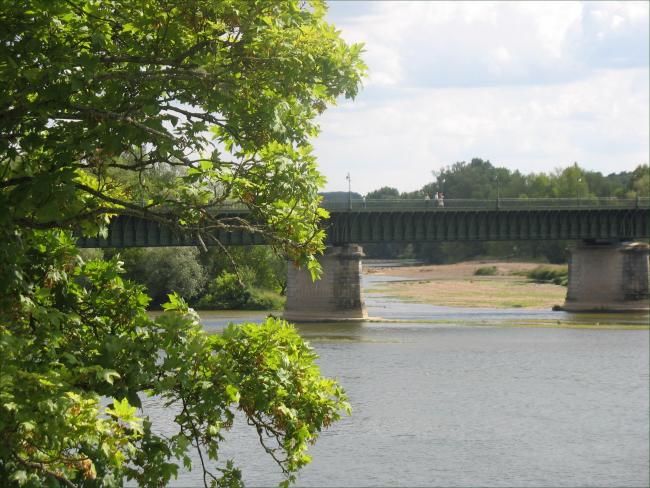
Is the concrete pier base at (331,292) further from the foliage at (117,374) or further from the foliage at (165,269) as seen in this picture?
the foliage at (117,374)

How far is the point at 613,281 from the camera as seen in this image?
9325 cm

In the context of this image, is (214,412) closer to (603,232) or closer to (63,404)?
(63,404)

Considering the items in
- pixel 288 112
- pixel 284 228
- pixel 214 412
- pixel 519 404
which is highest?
pixel 288 112

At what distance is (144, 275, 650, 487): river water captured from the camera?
103 feet

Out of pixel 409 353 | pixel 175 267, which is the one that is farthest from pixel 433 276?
pixel 409 353

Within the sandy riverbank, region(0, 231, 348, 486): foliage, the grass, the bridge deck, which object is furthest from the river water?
the sandy riverbank

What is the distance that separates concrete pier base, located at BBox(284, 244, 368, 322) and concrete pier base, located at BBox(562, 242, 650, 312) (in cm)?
2058

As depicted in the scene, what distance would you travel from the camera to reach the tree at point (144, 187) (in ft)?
36.1

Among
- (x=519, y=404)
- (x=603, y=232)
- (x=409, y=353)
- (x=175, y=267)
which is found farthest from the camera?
(x=603, y=232)

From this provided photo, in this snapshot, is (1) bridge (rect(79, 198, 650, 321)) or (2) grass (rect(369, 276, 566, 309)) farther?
(2) grass (rect(369, 276, 566, 309))

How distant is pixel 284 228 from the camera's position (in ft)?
42.2

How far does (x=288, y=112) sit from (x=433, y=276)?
152 meters

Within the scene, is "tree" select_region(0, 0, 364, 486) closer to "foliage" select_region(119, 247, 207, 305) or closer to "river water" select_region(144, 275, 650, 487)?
→ "river water" select_region(144, 275, 650, 487)

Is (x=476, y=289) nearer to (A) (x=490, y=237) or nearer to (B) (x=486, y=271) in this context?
(B) (x=486, y=271)
